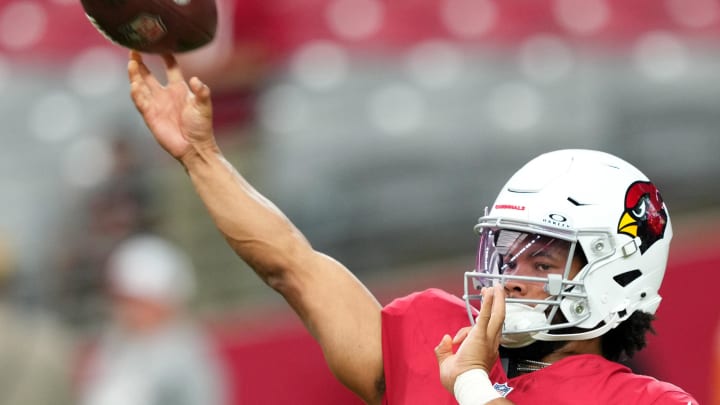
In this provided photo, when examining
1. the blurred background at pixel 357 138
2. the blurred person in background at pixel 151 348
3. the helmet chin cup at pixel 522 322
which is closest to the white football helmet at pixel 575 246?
the helmet chin cup at pixel 522 322

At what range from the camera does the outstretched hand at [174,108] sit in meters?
2.94

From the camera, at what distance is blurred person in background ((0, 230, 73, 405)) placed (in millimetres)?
4594

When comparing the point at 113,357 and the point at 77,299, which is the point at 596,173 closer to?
the point at 113,357

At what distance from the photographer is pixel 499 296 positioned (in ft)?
8.21

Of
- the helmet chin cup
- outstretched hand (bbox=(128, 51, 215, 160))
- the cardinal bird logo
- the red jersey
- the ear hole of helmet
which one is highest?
outstretched hand (bbox=(128, 51, 215, 160))

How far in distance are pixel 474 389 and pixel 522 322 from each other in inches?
8.1

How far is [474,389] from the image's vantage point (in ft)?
8.05

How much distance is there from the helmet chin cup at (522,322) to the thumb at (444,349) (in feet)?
0.40

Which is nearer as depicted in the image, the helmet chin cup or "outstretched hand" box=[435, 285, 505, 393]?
"outstretched hand" box=[435, 285, 505, 393]

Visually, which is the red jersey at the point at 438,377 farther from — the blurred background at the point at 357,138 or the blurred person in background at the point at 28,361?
the blurred background at the point at 357,138

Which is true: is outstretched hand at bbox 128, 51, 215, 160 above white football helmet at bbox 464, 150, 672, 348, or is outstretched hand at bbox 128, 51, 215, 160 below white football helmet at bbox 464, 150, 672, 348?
above

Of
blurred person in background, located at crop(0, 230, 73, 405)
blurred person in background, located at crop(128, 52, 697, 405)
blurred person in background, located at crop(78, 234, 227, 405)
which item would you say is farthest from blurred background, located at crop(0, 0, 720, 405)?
blurred person in background, located at crop(128, 52, 697, 405)

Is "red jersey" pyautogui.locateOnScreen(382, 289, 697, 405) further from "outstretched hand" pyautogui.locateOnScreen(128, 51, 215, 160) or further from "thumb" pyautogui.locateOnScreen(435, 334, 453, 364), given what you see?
"outstretched hand" pyautogui.locateOnScreen(128, 51, 215, 160)

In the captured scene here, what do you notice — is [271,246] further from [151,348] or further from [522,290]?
[151,348]
